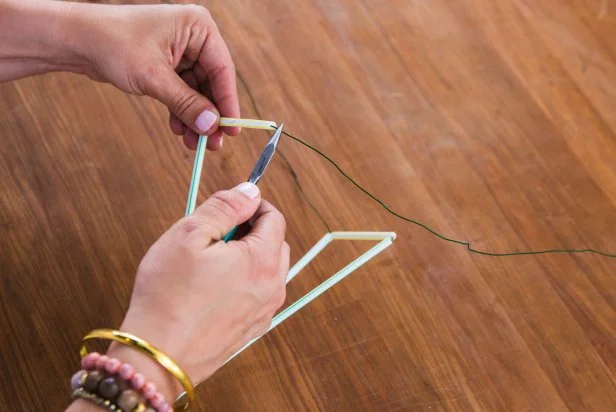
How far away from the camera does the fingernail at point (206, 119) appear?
709mm

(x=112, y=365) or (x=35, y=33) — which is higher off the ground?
(x=35, y=33)

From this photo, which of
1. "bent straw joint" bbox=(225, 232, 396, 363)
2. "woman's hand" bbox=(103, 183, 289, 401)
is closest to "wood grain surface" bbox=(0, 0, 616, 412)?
"bent straw joint" bbox=(225, 232, 396, 363)

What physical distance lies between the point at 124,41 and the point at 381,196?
35 cm

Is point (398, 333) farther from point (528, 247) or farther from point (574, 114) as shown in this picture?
point (574, 114)

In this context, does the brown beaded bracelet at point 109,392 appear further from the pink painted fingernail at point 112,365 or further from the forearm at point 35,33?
the forearm at point 35,33

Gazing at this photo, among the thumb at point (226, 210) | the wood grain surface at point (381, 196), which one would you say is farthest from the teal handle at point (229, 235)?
the wood grain surface at point (381, 196)

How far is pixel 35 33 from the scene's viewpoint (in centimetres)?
72

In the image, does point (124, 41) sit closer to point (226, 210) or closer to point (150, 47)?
point (150, 47)

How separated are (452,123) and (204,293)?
0.47 metres

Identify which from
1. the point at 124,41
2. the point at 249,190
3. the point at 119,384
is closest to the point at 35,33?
the point at 124,41

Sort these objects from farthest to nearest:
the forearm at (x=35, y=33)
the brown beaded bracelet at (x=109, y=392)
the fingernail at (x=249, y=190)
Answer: the forearm at (x=35, y=33) → the fingernail at (x=249, y=190) → the brown beaded bracelet at (x=109, y=392)

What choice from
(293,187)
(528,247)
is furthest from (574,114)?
(293,187)

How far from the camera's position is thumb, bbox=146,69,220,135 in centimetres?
71

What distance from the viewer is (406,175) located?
818mm
